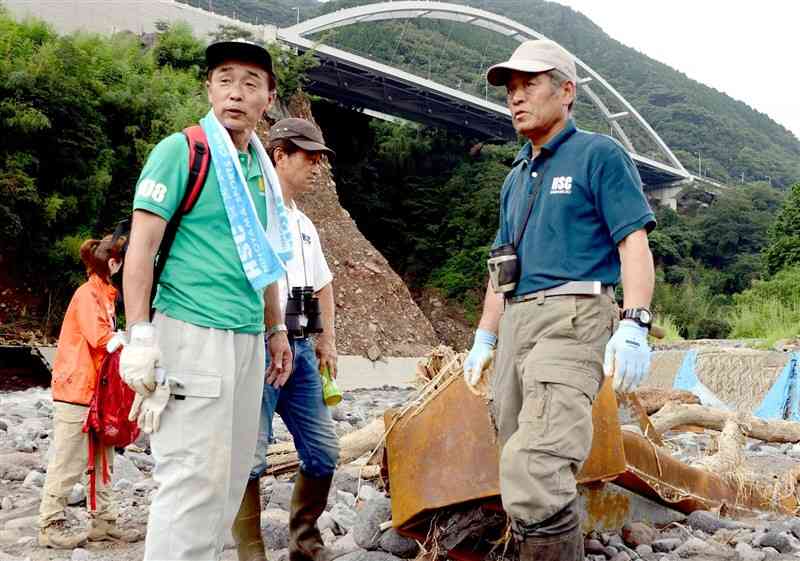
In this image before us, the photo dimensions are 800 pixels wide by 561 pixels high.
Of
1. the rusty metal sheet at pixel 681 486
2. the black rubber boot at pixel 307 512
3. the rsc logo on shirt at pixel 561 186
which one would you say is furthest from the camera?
the rusty metal sheet at pixel 681 486

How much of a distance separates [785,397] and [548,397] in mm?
8138

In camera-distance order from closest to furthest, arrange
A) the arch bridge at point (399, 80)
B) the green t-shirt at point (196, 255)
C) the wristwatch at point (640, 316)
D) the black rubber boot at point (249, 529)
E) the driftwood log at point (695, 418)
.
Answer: the green t-shirt at point (196, 255)
the wristwatch at point (640, 316)
the black rubber boot at point (249, 529)
the driftwood log at point (695, 418)
the arch bridge at point (399, 80)

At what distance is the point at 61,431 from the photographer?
377 centimetres

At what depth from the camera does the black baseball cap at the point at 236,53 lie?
7.93ft

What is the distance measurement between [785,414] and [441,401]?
24.9 ft

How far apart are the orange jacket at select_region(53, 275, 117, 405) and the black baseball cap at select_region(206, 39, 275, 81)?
1.88m

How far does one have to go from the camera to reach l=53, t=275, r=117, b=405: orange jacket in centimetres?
379

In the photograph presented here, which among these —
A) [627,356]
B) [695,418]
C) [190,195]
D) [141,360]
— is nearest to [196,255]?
[190,195]

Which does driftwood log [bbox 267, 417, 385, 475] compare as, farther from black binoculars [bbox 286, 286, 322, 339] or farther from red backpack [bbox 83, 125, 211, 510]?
black binoculars [bbox 286, 286, 322, 339]

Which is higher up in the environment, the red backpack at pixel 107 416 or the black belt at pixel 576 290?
the black belt at pixel 576 290

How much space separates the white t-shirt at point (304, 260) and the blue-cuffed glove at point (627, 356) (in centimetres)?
153

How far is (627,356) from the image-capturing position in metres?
2.40

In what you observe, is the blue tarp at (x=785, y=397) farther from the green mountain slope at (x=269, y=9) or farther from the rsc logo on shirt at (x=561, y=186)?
the green mountain slope at (x=269, y=9)

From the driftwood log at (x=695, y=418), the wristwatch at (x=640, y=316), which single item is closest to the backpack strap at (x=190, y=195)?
the wristwatch at (x=640, y=316)
